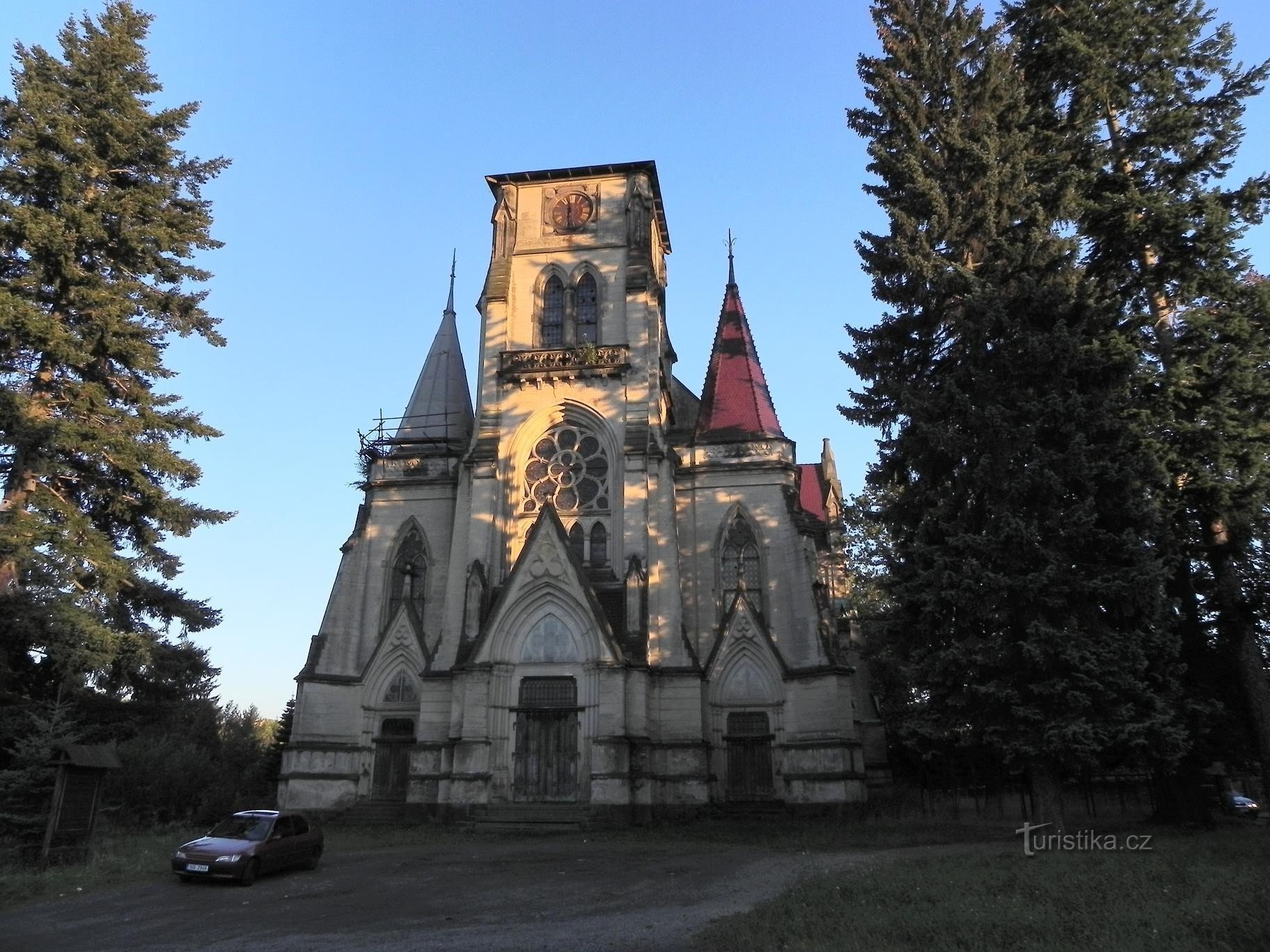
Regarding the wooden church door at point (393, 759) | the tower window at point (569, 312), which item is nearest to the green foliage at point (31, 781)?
the wooden church door at point (393, 759)

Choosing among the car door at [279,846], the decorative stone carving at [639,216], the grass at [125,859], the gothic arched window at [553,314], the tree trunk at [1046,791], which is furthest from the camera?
the decorative stone carving at [639,216]

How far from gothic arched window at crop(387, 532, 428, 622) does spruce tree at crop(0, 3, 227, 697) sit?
25.3ft

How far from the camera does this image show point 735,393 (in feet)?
96.3

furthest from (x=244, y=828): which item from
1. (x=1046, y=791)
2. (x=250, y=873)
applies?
(x=1046, y=791)

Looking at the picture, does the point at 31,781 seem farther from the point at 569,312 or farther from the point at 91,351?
the point at 569,312

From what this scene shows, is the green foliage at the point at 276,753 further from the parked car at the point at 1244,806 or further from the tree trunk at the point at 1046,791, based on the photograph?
the parked car at the point at 1244,806

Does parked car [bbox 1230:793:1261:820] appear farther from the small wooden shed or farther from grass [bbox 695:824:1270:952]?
the small wooden shed

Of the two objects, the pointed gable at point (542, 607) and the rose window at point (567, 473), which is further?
the rose window at point (567, 473)

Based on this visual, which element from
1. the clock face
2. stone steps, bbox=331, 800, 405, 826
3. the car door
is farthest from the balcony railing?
the car door

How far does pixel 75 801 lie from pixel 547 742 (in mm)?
11220

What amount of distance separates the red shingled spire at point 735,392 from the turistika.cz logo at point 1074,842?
49.2ft

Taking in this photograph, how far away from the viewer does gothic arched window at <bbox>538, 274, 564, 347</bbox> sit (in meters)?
29.6

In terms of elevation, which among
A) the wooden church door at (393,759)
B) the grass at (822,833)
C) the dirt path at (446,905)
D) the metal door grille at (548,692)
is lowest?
the dirt path at (446,905)

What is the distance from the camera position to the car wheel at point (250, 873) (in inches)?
551
